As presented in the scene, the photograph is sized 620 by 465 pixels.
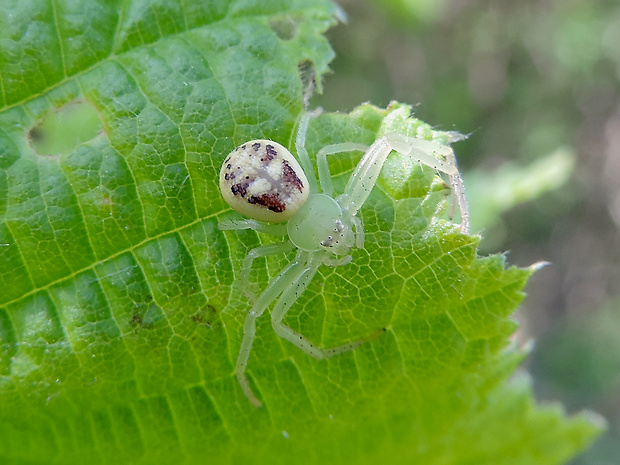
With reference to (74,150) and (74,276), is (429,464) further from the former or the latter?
(74,150)

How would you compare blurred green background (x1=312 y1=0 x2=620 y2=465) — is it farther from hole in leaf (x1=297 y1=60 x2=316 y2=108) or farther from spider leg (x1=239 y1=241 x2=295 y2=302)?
spider leg (x1=239 y1=241 x2=295 y2=302)

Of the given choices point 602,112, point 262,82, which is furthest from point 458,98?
point 262,82

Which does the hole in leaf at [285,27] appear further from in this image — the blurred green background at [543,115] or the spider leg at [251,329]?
the blurred green background at [543,115]

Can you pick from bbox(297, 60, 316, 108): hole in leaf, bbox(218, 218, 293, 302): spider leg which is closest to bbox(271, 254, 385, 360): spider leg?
bbox(218, 218, 293, 302): spider leg

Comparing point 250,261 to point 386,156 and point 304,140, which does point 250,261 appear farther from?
point 386,156

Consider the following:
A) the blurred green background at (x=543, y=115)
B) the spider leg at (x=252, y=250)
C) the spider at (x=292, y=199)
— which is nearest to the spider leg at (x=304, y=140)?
Answer: the spider at (x=292, y=199)

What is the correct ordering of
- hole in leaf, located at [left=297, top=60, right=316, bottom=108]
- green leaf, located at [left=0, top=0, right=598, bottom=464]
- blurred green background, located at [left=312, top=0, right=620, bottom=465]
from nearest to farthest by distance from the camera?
green leaf, located at [left=0, top=0, right=598, bottom=464], hole in leaf, located at [left=297, top=60, right=316, bottom=108], blurred green background, located at [left=312, top=0, right=620, bottom=465]
